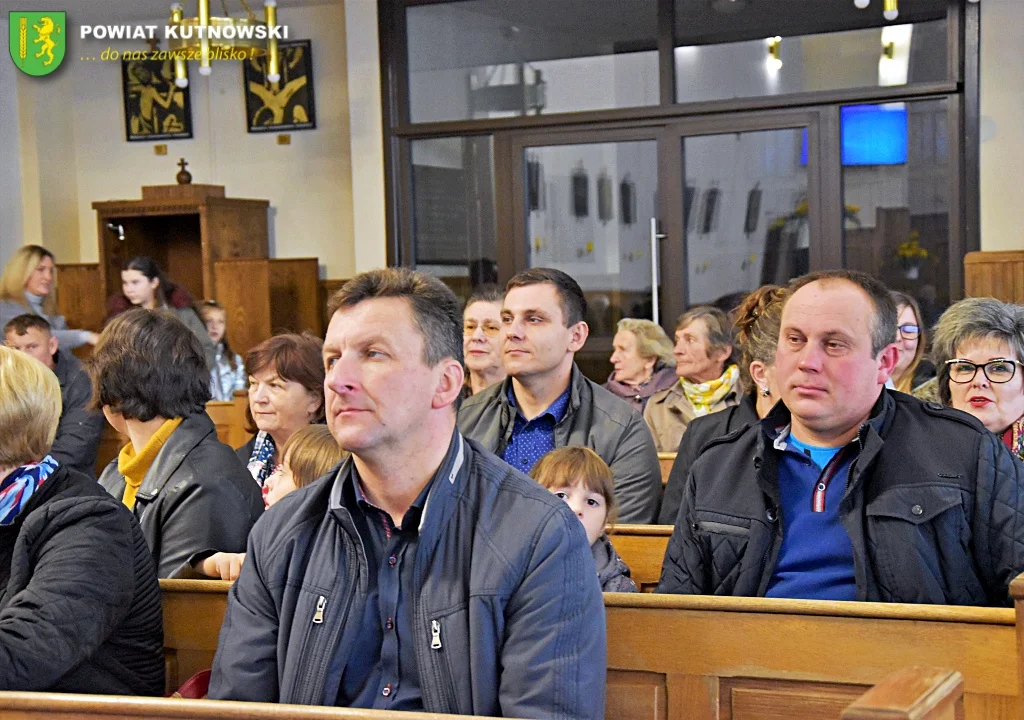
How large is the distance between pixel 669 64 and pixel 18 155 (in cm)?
575

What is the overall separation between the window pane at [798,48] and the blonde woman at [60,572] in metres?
6.56

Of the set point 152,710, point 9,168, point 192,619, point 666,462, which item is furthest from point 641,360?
point 9,168

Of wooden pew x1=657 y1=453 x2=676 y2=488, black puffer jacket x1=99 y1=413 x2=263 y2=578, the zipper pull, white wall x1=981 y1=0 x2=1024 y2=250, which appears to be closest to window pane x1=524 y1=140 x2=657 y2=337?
white wall x1=981 y1=0 x2=1024 y2=250

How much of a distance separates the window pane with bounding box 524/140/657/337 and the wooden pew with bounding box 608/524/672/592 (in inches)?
210

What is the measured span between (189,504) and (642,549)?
1152 mm

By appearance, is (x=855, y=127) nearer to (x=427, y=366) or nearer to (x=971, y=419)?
(x=971, y=419)

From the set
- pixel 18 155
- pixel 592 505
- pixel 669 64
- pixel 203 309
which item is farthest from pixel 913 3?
pixel 18 155

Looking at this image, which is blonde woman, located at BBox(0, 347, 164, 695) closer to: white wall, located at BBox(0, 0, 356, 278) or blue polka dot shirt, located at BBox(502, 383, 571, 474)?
blue polka dot shirt, located at BBox(502, 383, 571, 474)

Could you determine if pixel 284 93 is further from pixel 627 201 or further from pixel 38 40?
pixel 627 201

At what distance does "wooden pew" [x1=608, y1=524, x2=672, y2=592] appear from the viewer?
317 centimetres

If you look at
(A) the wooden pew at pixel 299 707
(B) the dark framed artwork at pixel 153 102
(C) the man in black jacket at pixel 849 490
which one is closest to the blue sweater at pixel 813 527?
(C) the man in black jacket at pixel 849 490

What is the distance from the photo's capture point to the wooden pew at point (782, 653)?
2.11m

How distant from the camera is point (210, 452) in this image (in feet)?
9.55

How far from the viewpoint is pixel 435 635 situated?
1971mm
